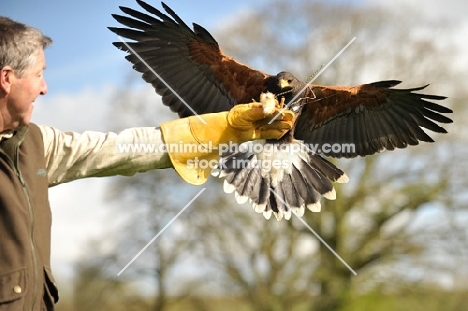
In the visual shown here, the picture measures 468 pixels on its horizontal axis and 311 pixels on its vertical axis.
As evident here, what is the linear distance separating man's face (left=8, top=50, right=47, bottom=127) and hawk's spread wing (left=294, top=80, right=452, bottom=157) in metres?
3.13

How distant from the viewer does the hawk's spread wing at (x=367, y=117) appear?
5.03 meters

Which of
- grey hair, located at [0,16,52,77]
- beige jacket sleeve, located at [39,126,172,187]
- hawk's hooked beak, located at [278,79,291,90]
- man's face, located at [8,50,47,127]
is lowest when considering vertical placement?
beige jacket sleeve, located at [39,126,172,187]

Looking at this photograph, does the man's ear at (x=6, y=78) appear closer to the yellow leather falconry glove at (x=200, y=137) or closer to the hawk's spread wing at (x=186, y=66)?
the yellow leather falconry glove at (x=200, y=137)

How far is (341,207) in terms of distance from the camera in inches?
585

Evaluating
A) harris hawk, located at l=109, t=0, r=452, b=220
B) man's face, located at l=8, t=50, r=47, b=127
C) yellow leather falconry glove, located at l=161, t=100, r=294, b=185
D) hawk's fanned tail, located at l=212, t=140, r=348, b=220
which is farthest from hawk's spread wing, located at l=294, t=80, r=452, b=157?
man's face, located at l=8, t=50, r=47, b=127

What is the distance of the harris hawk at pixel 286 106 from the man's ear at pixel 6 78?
253cm

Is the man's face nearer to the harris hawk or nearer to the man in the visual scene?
the man

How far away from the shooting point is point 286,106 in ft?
16.0

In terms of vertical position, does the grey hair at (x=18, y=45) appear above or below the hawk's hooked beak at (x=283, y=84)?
below

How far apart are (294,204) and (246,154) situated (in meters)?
0.66

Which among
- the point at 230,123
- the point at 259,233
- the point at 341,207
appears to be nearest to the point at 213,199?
the point at 259,233

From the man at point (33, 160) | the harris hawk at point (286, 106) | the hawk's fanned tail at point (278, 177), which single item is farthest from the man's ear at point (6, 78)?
the harris hawk at point (286, 106)

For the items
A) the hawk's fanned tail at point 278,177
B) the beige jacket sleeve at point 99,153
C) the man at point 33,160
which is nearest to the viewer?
the man at point 33,160

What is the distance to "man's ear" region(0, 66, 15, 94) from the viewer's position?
206 cm
